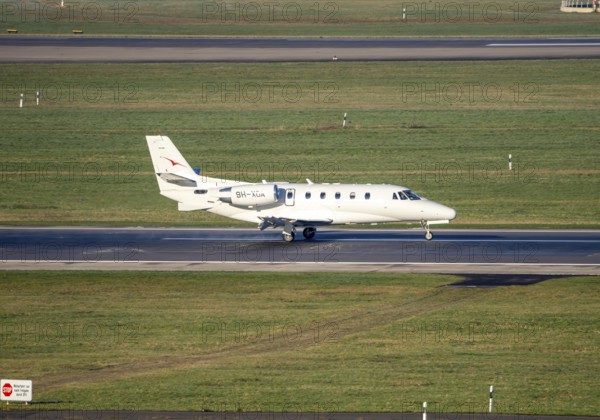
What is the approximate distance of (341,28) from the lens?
11575cm

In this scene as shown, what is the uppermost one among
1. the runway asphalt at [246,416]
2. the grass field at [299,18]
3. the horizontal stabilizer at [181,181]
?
the grass field at [299,18]

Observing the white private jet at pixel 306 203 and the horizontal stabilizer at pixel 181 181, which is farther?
the horizontal stabilizer at pixel 181 181

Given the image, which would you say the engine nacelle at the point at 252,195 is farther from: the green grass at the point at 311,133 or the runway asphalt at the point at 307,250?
the green grass at the point at 311,133

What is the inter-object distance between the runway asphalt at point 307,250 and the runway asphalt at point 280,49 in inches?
1489

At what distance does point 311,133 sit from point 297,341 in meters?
44.1

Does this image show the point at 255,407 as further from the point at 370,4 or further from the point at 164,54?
the point at 370,4

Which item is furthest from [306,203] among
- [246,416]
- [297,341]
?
[246,416]

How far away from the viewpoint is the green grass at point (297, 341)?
34.0 m

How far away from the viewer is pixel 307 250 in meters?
56.8

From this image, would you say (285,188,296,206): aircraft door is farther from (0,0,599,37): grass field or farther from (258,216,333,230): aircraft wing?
(0,0,599,37): grass field

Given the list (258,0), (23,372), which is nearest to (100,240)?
(23,372)

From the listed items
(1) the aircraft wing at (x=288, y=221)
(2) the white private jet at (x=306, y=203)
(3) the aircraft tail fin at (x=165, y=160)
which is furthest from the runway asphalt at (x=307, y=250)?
(3) the aircraft tail fin at (x=165, y=160)

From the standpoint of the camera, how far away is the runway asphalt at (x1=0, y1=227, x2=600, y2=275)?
Answer: 52.5 metres

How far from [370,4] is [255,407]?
362ft
